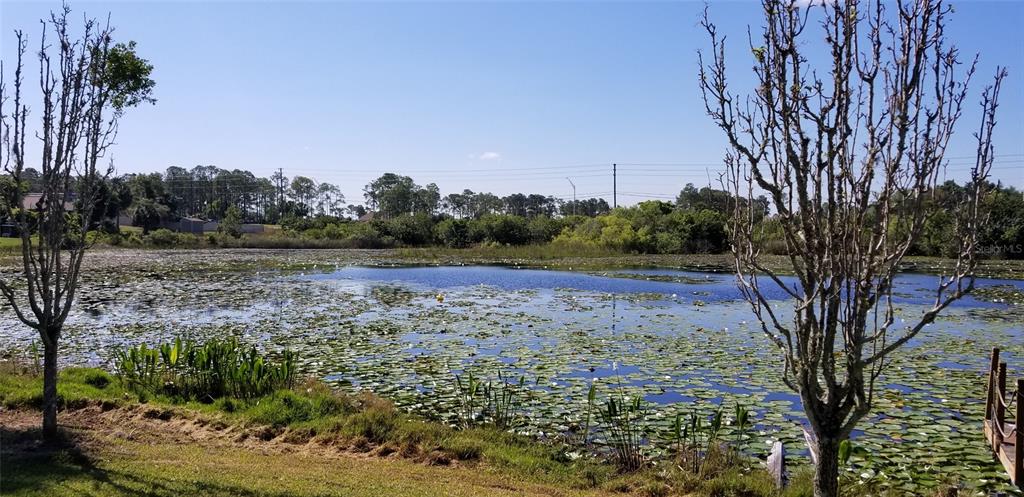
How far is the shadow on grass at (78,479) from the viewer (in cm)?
476

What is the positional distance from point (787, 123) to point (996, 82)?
1.09 metres

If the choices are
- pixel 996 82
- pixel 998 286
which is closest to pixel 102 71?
pixel 996 82

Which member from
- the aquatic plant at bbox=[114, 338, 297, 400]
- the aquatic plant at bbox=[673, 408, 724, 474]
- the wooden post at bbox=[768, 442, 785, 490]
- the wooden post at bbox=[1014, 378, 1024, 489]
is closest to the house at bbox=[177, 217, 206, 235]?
the aquatic plant at bbox=[114, 338, 297, 400]

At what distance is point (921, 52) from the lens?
3199mm

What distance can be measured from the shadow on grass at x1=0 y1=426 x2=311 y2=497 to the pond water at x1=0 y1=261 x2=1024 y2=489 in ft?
11.4

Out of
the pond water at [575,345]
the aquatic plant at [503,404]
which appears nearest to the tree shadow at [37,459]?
the pond water at [575,345]

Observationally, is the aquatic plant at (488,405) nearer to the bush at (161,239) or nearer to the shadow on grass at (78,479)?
the shadow on grass at (78,479)

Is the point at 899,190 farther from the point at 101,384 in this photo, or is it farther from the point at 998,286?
the point at 998,286

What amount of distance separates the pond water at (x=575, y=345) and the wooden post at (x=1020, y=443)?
24cm

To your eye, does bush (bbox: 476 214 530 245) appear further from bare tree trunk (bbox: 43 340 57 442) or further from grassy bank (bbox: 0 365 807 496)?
bare tree trunk (bbox: 43 340 57 442)

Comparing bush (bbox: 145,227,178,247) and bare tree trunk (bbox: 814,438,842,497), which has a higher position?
bush (bbox: 145,227,178,247)

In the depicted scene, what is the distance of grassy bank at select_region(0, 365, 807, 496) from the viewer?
5.26 metres

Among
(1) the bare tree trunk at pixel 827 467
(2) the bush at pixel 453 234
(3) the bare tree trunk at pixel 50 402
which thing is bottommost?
(3) the bare tree trunk at pixel 50 402

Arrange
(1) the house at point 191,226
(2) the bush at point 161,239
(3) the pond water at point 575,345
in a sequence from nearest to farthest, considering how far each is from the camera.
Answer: (3) the pond water at point 575,345 < (2) the bush at point 161,239 < (1) the house at point 191,226
